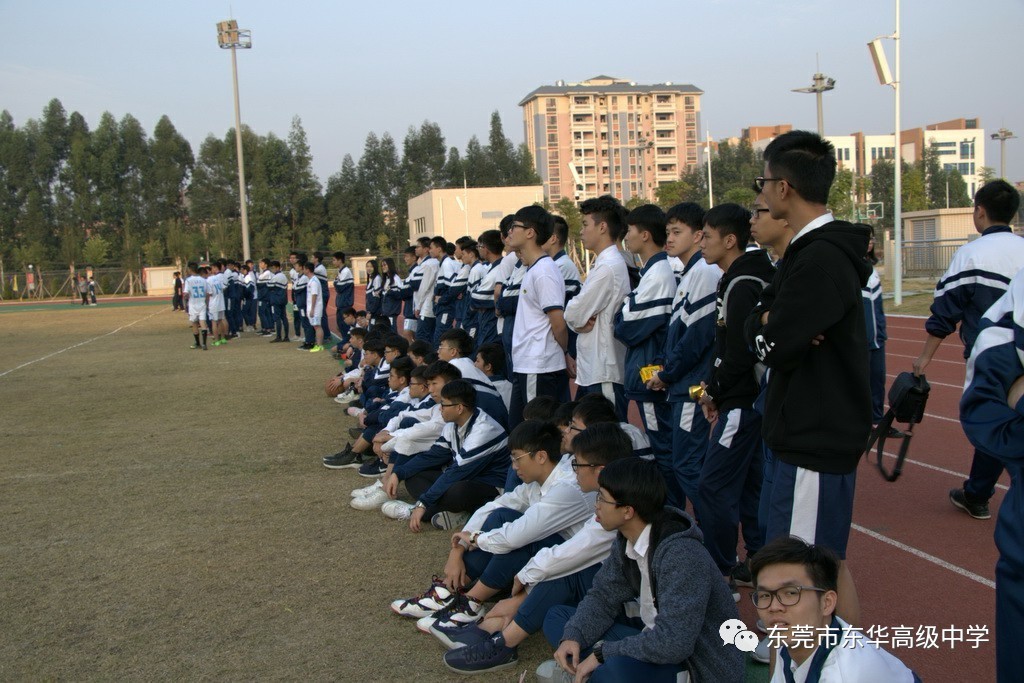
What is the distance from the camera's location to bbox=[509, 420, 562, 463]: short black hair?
13.8ft

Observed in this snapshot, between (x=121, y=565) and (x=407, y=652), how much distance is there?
2213 mm

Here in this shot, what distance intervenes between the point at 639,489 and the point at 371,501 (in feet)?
11.3

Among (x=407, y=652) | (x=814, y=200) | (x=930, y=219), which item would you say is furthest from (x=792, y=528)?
(x=930, y=219)

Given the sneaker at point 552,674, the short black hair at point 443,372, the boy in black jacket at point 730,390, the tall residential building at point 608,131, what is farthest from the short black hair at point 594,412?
the tall residential building at point 608,131

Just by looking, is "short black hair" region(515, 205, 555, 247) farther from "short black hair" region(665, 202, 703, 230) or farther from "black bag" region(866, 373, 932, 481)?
"black bag" region(866, 373, 932, 481)

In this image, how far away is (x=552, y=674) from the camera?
3.34 meters

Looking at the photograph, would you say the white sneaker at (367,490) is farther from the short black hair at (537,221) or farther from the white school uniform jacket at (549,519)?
the white school uniform jacket at (549,519)

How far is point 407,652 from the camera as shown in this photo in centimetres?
385

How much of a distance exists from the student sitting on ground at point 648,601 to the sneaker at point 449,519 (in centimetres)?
224

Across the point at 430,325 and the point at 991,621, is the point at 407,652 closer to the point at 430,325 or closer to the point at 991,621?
the point at 991,621

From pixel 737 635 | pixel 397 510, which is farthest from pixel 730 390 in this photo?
pixel 397 510

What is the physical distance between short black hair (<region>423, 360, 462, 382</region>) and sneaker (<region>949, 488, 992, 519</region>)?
3255mm

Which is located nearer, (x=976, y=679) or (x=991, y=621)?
(x=976, y=679)

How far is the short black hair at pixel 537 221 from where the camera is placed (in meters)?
6.12
